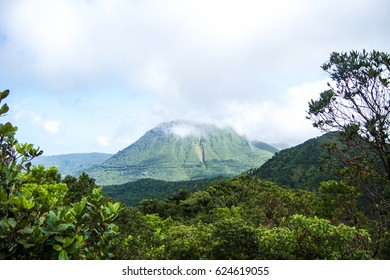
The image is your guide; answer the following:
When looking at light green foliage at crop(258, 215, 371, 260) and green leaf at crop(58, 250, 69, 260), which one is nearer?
green leaf at crop(58, 250, 69, 260)

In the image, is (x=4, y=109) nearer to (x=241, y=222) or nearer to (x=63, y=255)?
(x=63, y=255)

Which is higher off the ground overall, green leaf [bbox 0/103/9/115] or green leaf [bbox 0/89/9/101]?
green leaf [bbox 0/89/9/101]

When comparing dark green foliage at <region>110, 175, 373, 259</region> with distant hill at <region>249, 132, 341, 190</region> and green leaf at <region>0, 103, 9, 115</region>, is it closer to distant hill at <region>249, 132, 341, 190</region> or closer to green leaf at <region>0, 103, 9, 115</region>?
green leaf at <region>0, 103, 9, 115</region>

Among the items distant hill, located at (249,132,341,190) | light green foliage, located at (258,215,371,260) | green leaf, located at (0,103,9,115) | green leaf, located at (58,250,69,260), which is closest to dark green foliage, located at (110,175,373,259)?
light green foliage, located at (258,215,371,260)

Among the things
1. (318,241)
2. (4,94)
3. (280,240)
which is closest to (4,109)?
(4,94)

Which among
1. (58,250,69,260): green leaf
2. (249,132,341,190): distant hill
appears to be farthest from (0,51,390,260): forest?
(249,132,341,190): distant hill

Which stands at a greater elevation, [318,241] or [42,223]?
[42,223]

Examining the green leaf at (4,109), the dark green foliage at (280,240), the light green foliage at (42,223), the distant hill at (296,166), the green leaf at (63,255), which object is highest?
the distant hill at (296,166)

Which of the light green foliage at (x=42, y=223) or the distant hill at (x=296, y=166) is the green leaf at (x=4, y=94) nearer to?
the light green foliage at (x=42, y=223)

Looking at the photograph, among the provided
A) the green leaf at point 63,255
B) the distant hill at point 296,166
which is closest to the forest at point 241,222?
the green leaf at point 63,255

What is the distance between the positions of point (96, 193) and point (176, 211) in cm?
3350

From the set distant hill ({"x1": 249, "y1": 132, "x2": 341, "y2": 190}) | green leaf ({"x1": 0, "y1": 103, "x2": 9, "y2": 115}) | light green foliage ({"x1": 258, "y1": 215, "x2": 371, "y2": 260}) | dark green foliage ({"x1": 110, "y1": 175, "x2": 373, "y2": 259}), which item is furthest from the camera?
distant hill ({"x1": 249, "y1": 132, "x2": 341, "y2": 190})

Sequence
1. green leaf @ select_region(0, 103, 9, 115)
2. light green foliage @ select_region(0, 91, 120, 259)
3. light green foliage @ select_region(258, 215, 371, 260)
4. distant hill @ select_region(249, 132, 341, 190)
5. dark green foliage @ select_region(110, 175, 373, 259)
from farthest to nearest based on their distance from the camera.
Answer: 1. distant hill @ select_region(249, 132, 341, 190)
2. dark green foliage @ select_region(110, 175, 373, 259)
3. light green foliage @ select_region(258, 215, 371, 260)
4. green leaf @ select_region(0, 103, 9, 115)
5. light green foliage @ select_region(0, 91, 120, 259)

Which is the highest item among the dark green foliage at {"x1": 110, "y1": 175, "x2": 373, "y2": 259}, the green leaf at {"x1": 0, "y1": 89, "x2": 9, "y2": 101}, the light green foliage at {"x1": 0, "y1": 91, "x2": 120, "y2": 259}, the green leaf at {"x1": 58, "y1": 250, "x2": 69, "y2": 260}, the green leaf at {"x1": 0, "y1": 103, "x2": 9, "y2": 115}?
the green leaf at {"x1": 0, "y1": 89, "x2": 9, "y2": 101}
